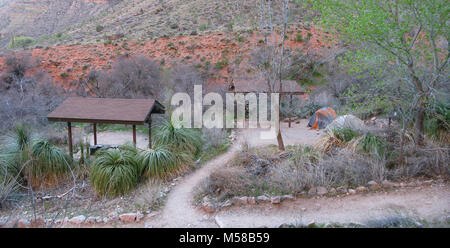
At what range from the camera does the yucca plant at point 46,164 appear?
7.88 metres

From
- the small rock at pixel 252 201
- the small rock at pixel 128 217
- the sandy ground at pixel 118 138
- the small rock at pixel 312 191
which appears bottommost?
the small rock at pixel 128 217

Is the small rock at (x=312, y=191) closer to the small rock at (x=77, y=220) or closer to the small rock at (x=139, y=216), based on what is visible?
the small rock at (x=139, y=216)

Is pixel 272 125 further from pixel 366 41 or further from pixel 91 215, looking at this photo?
pixel 91 215

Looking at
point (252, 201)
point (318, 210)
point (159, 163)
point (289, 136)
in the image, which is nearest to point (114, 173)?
point (159, 163)

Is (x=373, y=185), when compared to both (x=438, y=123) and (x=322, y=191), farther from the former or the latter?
(x=438, y=123)

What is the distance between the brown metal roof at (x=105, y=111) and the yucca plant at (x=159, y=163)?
90cm

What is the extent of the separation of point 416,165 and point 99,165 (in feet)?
24.1

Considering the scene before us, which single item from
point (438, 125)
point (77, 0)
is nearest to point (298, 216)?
point (438, 125)

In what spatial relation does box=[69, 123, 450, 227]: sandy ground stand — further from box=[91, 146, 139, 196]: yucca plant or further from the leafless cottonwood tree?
the leafless cottonwood tree

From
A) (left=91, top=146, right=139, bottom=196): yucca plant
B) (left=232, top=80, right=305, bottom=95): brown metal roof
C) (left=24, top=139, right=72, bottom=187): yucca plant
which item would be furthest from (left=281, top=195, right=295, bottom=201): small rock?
(left=232, top=80, right=305, bottom=95): brown metal roof

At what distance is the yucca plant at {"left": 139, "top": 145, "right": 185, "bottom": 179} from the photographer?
25.1ft

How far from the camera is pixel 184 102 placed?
14695 millimetres

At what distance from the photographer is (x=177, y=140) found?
30.3 feet

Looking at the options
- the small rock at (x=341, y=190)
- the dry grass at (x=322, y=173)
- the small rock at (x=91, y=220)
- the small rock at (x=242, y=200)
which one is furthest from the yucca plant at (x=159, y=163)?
the small rock at (x=341, y=190)
